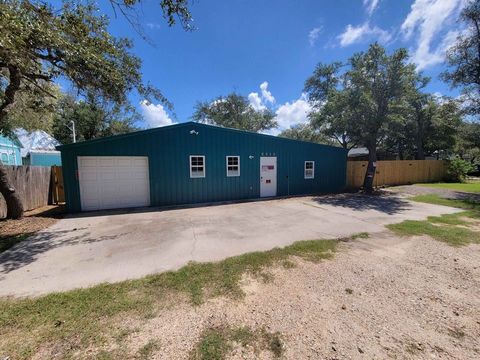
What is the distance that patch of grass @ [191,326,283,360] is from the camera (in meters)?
2.10

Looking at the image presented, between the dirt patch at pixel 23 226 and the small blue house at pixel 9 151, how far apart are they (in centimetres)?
1474

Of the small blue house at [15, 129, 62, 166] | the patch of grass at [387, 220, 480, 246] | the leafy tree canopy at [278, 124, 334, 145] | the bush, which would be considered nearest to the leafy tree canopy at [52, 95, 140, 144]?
the small blue house at [15, 129, 62, 166]

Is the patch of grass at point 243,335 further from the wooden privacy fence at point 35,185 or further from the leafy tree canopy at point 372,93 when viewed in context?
the leafy tree canopy at point 372,93

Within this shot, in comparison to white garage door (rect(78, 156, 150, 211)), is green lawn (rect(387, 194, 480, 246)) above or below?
below

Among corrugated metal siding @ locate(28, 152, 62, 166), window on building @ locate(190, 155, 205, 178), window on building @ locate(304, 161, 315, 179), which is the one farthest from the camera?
corrugated metal siding @ locate(28, 152, 62, 166)

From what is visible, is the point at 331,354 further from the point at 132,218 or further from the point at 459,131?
the point at 459,131

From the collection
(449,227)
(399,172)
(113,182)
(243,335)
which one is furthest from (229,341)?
(399,172)

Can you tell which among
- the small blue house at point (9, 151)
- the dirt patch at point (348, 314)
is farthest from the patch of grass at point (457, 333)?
the small blue house at point (9, 151)

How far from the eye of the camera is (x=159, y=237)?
18.0ft

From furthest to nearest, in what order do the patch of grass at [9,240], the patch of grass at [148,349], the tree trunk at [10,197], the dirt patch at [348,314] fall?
the tree trunk at [10,197] < the patch of grass at [9,240] < the dirt patch at [348,314] < the patch of grass at [148,349]

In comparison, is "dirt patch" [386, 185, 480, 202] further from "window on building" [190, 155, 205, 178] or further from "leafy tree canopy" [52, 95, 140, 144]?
"leafy tree canopy" [52, 95, 140, 144]

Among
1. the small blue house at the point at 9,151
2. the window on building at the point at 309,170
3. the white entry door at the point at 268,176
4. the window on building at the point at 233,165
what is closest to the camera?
the window on building at the point at 233,165

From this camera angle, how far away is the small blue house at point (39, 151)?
72.0 ft

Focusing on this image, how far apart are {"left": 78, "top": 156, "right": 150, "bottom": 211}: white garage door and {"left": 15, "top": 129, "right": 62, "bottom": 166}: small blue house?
17068 mm
